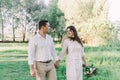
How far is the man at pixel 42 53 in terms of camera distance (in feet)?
24.7

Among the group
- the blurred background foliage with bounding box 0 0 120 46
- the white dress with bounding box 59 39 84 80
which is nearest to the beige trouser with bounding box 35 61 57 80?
the white dress with bounding box 59 39 84 80

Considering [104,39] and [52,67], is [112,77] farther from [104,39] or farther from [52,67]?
[104,39]

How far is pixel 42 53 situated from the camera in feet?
24.8

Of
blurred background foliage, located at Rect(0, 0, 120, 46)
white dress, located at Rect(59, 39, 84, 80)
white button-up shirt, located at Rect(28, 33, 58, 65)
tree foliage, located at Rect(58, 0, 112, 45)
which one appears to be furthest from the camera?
blurred background foliage, located at Rect(0, 0, 120, 46)

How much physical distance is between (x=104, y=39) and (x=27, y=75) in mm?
13133

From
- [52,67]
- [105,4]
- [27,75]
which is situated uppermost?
[105,4]

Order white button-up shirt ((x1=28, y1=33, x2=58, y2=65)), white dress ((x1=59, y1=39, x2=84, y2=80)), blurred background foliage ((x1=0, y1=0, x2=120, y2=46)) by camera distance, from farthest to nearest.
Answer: blurred background foliage ((x1=0, y1=0, x2=120, y2=46)) < white dress ((x1=59, y1=39, x2=84, y2=80)) < white button-up shirt ((x1=28, y1=33, x2=58, y2=65))

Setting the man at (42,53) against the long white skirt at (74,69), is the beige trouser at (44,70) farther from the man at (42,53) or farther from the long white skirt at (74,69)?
the long white skirt at (74,69)

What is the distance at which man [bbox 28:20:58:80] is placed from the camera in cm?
754

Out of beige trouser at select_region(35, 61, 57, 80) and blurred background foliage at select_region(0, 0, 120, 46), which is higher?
blurred background foliage at select_region(0, 0, 120, 46)

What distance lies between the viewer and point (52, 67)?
301 inches

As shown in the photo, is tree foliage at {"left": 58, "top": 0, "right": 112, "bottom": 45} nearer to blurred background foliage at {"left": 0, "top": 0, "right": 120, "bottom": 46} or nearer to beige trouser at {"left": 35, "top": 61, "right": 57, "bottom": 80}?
blurred background foliage at {"left": 0, "top": 0, "right": 120, "bottom": 46}

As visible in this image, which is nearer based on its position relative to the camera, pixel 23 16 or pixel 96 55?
pixel 96 55

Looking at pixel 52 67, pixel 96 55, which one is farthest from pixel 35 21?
pixel 52 67
